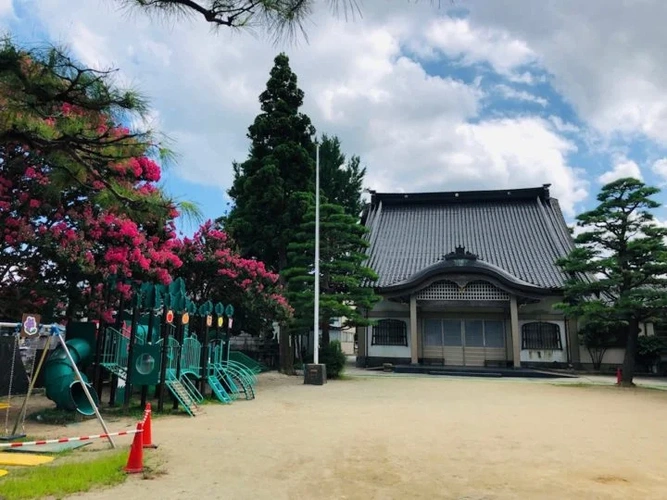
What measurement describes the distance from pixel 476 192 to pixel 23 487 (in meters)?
27.9

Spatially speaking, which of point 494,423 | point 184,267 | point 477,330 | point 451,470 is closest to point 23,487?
point 451,470

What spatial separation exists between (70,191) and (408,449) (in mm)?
8496

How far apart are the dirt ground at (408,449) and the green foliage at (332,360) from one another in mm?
5205

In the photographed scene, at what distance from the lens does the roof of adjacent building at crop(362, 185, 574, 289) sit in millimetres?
24172

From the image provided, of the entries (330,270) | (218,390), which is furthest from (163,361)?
(330,270)

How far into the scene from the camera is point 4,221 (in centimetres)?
908

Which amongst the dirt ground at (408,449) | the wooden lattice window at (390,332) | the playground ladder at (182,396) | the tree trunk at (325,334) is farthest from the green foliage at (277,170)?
the playground ladder at (182,396)

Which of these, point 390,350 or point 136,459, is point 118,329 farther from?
point 390,350

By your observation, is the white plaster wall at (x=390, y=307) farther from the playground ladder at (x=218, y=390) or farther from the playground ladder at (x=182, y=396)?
the playground ladder at (x=182, y=396)

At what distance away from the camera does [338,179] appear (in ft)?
96.7

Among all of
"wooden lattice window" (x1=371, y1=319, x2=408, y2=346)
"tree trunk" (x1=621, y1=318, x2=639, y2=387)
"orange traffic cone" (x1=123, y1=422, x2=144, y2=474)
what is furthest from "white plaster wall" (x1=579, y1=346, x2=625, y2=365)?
"orange traffic cone" (x1=123, y1=422, x2=144, y2=474)

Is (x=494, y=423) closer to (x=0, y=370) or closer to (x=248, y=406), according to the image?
(x=248, y=406)

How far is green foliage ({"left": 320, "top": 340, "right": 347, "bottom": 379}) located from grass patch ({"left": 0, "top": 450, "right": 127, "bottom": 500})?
39.7ft

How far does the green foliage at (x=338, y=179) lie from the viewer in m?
28.8
